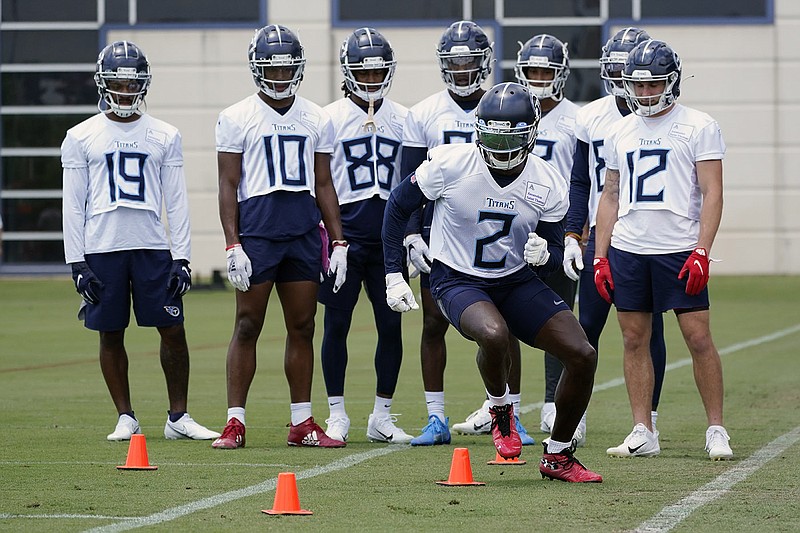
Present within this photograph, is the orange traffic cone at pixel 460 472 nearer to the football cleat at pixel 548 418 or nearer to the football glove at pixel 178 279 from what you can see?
the football cleat at pixel 548 418

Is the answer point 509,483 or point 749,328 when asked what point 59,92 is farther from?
point 509,483

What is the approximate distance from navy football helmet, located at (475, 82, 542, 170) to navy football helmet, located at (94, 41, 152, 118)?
2.54 m

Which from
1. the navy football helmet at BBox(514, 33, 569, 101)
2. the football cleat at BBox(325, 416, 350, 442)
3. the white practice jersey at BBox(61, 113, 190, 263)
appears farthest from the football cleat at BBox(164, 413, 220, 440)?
the navy football helmet at BBox(514, 33, 569, 101)

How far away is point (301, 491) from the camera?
6.53 meters

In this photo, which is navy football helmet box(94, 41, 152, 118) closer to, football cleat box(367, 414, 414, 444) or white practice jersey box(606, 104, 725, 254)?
football cleat box(367, 414, 414, 444)

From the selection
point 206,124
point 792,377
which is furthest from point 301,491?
point 206,124

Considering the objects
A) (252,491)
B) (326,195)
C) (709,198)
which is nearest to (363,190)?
(326,195)

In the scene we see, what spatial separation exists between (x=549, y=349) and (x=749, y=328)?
10453 millimetres

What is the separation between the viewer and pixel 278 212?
325 inches

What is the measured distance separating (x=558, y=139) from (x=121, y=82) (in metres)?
2.58

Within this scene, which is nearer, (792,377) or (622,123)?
(622,123)

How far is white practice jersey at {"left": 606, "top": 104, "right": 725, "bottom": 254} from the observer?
7.78m

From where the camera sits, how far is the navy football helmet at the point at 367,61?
8.64 meters

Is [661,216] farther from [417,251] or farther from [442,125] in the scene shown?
[442,125]
